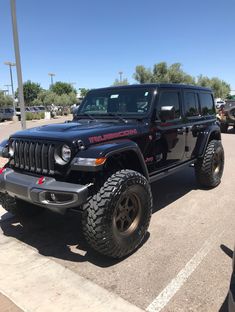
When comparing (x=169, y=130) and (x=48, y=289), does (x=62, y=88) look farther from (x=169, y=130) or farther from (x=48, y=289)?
(x=48, y=289)

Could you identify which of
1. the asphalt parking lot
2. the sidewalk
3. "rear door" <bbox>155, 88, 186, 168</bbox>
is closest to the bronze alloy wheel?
the asphalt parking lot

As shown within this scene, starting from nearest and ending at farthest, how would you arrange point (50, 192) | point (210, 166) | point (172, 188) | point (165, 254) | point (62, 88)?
point (50, 192), point (165, 254), point (210, 166), point (172, 188), point (62, 88)

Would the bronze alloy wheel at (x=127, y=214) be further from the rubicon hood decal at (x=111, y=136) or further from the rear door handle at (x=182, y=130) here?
the rear door handle at (x=182, y=130)

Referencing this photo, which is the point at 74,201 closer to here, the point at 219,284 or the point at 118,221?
the point at 118,221

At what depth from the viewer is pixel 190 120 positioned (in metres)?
5.64

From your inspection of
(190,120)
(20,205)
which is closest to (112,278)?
(20,205)

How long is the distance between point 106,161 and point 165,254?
49.3 inches

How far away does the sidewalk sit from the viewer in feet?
9.13

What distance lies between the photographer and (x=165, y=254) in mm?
3723

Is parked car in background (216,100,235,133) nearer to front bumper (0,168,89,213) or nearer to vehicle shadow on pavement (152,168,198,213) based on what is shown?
vehicle shadow on pavement (152,168,198,213)

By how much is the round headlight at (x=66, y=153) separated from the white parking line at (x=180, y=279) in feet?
5.33

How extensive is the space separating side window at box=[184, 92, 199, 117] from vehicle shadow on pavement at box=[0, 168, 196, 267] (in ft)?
4.92

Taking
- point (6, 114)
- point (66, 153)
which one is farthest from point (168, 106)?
point (6, 114)

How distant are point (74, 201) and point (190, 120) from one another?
3125mm
